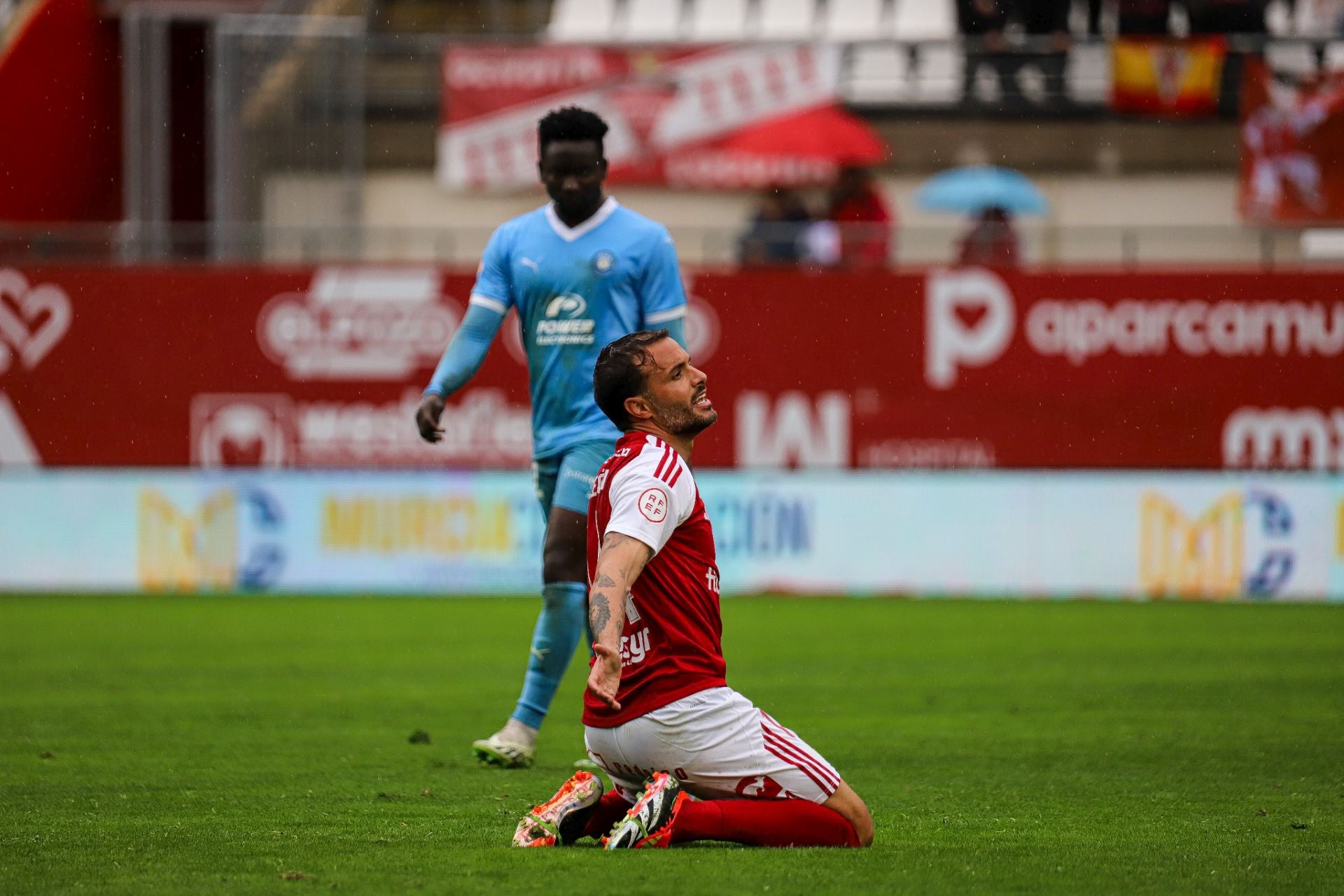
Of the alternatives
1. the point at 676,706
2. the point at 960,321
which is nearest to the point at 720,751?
the point at 676,706

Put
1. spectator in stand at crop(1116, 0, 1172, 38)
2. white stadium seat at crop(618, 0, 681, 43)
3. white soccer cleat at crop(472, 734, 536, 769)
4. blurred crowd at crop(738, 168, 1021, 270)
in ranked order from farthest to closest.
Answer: white stadium seat at crop(618, 0, 681, 43), spectator in stand at crop(1116, 0, 1172, 38), blurred crowd at crop(738, 168, 1021, 270), white soccer cleat at crop(472, 734, 536, 769)

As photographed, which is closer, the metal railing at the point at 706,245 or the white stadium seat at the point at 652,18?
the metal railing at the point at 706,245

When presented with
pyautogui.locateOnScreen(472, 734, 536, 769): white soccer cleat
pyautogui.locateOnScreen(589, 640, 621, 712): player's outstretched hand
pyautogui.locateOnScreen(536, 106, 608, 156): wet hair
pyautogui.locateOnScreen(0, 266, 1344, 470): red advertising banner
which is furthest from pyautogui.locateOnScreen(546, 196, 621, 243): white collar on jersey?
pyautogui.locateOnScreen(0, 266, 1344, 470): red advertising banner

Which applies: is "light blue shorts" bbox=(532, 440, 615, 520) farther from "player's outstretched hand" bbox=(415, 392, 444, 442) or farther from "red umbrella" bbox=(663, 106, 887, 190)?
"red umbrella" bbox=(663, 106, 887, 190)

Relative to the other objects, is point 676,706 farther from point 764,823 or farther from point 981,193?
point 981,193

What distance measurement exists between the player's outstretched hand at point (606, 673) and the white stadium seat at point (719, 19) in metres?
19.2

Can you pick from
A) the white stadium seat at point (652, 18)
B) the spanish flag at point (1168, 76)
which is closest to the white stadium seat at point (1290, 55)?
the spanish flag at point (1168, 76)

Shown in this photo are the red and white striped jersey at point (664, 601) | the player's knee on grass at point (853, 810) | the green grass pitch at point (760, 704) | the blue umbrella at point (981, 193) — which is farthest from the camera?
the blue umbrella at point (981, 193)

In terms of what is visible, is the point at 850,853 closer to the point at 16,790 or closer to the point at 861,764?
the point at 861,764

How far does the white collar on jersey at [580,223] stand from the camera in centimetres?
754

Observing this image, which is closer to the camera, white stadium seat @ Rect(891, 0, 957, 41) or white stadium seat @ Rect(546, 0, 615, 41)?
white stadium seat @ Rect(891, 0, 957, 41)

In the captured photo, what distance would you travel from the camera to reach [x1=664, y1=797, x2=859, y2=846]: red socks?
523 centimetres

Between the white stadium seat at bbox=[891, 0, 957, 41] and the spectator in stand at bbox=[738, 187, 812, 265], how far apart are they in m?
3.41

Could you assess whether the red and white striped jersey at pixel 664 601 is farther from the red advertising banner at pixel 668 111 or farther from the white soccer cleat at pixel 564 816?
the red advertising banner at pixel 668 111
